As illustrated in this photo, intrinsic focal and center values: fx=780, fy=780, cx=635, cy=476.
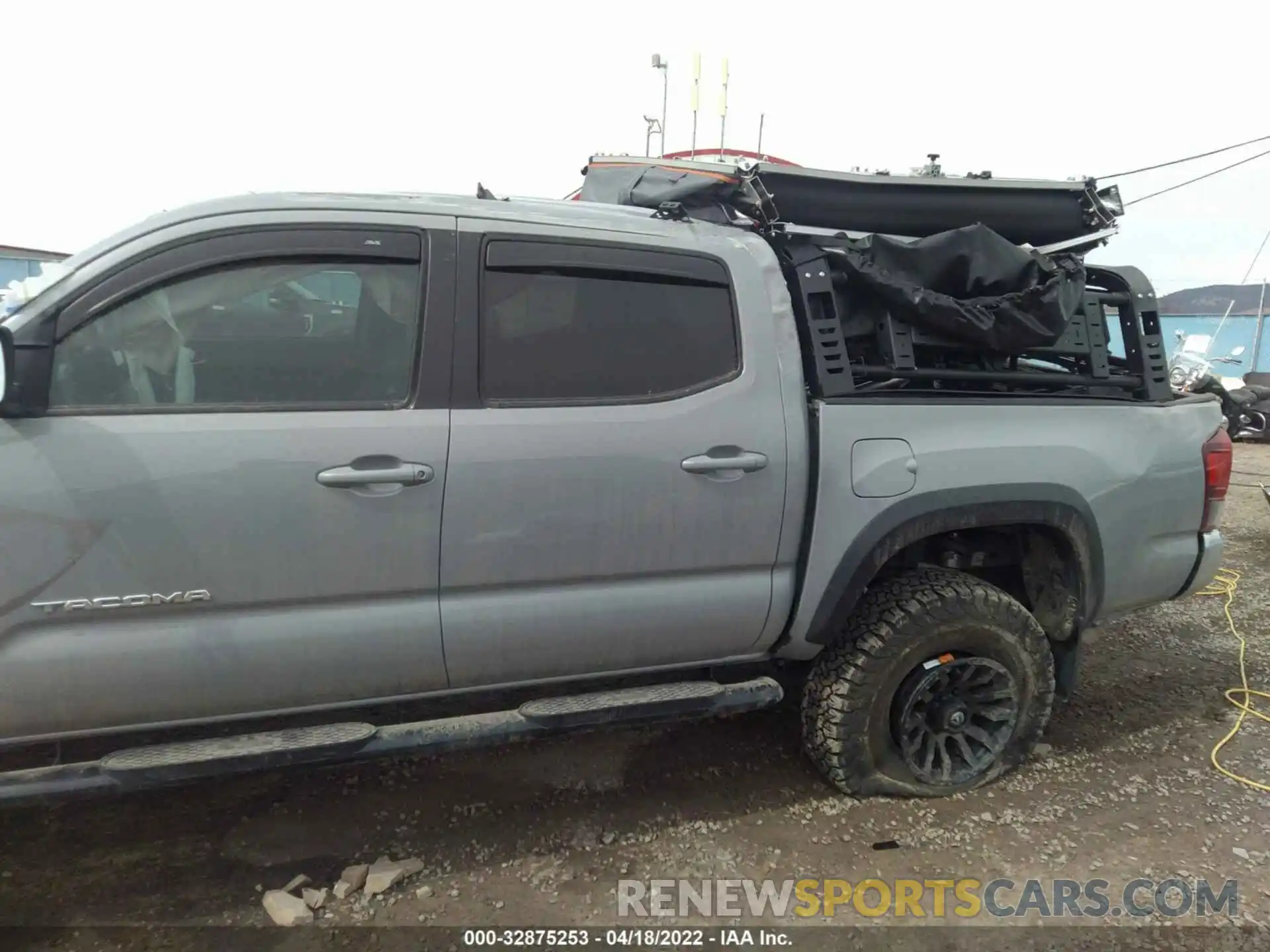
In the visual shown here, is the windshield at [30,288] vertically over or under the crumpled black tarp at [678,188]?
under

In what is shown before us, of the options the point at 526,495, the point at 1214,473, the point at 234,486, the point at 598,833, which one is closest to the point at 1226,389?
the point at 1214,473

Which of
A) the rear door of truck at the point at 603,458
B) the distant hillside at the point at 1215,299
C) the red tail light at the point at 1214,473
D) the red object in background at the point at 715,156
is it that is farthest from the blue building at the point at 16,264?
the distant hillside at the point at 1215,299

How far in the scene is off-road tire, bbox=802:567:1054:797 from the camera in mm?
2736

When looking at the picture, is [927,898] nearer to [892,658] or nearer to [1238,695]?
[892,658]

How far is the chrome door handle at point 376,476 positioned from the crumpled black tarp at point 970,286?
5.33ft

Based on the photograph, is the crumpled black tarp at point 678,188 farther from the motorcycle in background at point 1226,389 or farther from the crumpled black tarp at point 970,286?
the motorcycle in background at point 1226,389

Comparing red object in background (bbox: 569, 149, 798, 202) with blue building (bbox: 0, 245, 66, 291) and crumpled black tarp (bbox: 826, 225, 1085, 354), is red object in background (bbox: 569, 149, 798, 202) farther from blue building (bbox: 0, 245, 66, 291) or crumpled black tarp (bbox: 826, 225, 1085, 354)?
blue building (bbox: 0, 245, 66, 291)

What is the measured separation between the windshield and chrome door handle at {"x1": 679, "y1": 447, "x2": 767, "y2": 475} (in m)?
1.73

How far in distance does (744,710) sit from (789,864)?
0.51 m

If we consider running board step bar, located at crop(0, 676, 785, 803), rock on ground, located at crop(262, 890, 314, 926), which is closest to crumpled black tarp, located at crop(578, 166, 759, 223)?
running board step bar, located at crop(0, 676, 785, 803)

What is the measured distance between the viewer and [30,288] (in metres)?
1.99

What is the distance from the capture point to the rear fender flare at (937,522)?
8.57 feet

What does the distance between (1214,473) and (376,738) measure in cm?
326

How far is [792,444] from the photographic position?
2.50m
